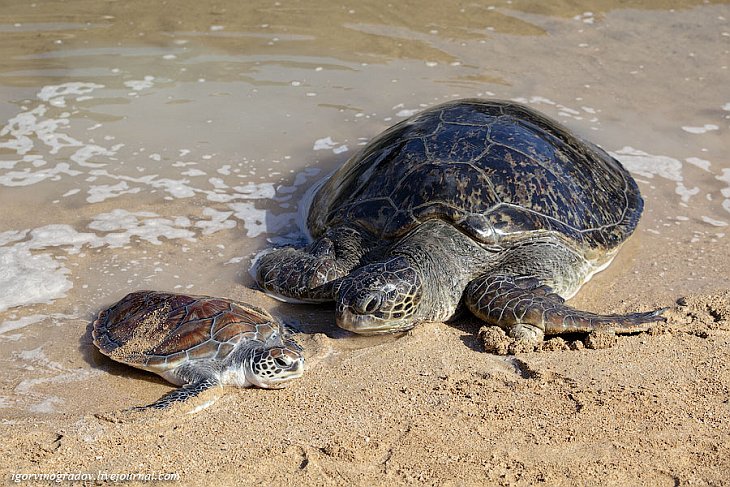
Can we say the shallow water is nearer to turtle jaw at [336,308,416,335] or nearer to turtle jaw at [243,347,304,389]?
turtle jaw at [336,308,416,335]

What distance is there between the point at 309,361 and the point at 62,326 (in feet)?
5.70

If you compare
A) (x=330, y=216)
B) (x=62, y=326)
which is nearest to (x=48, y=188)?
(x=62, y=326)


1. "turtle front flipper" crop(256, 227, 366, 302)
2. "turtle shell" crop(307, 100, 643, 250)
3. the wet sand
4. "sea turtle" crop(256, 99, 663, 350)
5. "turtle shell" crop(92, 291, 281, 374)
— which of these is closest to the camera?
the wet sand

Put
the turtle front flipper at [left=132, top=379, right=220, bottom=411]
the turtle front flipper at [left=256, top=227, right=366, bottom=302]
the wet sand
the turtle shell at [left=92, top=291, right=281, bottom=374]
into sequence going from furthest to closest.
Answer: the turtle front flipper at [left=256, top=227, right=366, bottom=302]
the turtle shell at [left=92, top=291, right=281, bottom=374]
the turtle front flipper at [left=132, top=379, right=220, bottom=411]
the wet sand

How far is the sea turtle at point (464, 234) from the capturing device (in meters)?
5.07

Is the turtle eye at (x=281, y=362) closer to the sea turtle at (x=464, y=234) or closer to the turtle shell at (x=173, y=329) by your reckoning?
the turtle shell at (x=173, y=329)

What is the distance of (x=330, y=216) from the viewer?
611 cm

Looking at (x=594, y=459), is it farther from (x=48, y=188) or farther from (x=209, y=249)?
(x=48, y=188)

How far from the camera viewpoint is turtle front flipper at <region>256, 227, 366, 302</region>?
18.1 feet

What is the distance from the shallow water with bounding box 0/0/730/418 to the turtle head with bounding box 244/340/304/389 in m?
0.91

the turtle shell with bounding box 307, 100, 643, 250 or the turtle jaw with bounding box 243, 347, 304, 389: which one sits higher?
the turtle shell with bounding box 307, 100, 643, 250

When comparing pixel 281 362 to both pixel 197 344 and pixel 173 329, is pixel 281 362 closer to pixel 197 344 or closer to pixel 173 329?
pixel 197 344

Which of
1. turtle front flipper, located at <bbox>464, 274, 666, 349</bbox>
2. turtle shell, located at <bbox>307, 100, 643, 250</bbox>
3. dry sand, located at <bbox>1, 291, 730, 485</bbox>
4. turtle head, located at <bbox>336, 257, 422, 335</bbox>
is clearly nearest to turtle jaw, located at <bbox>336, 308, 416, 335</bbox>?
turtle head, located at <bbox>336, 257, 422, 335</bbox>

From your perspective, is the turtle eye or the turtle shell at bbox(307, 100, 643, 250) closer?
the turtle eye
